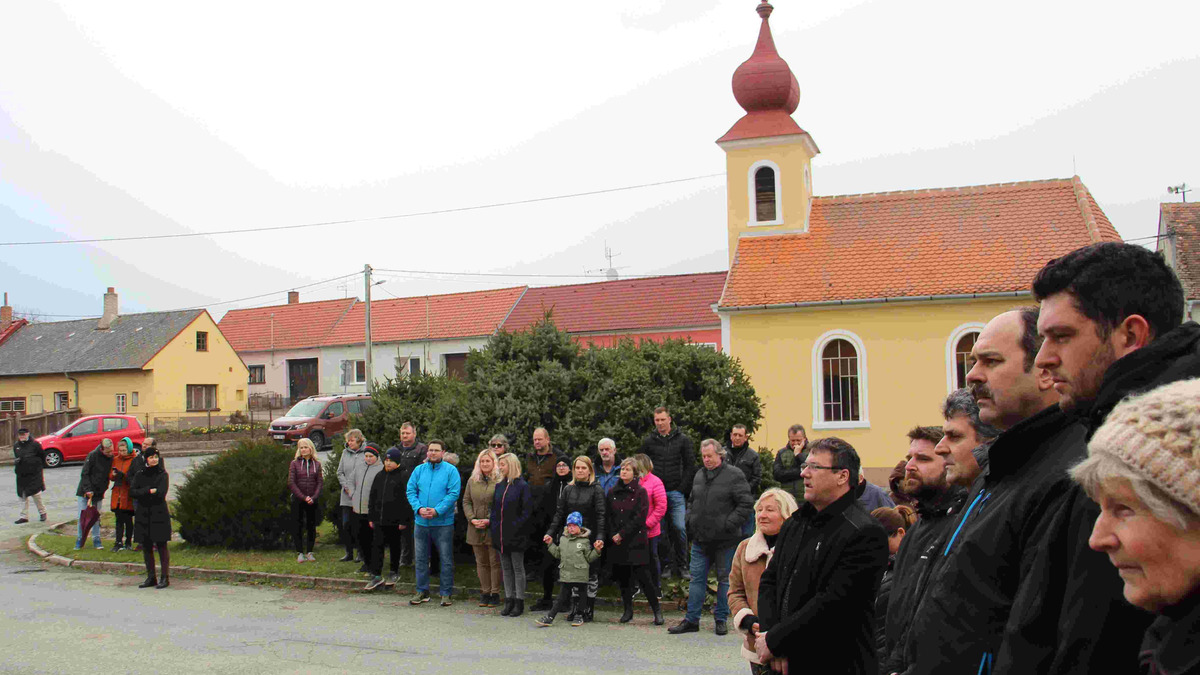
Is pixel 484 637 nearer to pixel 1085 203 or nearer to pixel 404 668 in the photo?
pixel 404 668

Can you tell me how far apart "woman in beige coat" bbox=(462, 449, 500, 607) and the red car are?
2201 centimetres

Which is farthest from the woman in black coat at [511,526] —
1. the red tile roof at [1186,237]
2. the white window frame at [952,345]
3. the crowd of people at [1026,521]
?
the red tile roof at [1186,237]

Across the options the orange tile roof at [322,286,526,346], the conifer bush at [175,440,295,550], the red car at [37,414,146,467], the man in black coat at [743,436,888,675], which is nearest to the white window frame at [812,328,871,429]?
the conifer bush at [175,440,295,550]

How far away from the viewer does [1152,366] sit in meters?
2.40

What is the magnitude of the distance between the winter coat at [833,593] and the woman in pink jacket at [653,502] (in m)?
5.73

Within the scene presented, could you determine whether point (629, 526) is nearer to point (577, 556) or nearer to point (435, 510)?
point (577, 556)

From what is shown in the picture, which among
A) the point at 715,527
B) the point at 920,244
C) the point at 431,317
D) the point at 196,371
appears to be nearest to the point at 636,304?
the point at 431,317

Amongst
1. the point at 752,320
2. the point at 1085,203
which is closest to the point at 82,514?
the point at 752,320

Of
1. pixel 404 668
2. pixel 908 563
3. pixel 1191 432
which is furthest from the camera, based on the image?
pixel 404 668

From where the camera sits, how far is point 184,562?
46.1ft

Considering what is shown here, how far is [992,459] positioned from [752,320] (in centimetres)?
2152

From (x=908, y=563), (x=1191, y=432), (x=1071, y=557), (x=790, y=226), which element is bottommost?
(x=908, y=563)

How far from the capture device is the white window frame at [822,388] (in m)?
23.5

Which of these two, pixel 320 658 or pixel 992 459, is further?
pixel 320 658
